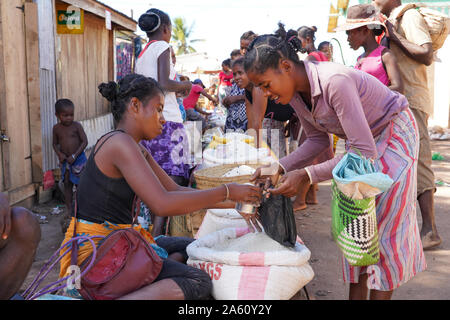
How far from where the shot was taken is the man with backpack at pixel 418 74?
149 inches

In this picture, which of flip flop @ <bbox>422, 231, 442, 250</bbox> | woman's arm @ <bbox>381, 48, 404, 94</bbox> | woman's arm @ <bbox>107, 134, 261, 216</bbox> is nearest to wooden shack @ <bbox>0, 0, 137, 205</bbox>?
woman's arm @ <bbox>107, 134, 261, 216</bbox>

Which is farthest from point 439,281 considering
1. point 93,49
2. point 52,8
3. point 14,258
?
point 93,49

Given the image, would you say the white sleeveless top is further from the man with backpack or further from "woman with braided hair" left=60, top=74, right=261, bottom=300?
the man with backpack

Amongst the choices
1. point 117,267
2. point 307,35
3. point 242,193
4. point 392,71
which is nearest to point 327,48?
point 307,35

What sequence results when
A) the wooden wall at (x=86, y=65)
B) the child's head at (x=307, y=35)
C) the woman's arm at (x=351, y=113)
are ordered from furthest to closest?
A: the wooden wall at (x=86, y=65) → the child's head at (x=307, y=35) → the woman's arm at (x=351, y=113)

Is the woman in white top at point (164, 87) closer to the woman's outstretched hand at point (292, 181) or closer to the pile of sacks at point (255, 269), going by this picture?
the pile of sacks at point (255, 269)

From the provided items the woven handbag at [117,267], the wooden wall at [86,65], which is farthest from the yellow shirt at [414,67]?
the wooden wall at [86,65]

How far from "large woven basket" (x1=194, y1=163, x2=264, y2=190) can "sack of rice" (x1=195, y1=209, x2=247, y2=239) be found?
0.37 metres

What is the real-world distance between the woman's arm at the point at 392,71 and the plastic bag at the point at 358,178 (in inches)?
58.8

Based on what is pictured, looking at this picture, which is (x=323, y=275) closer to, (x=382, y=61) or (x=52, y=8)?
(x=382, y=61)

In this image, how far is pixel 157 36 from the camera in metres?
4.01

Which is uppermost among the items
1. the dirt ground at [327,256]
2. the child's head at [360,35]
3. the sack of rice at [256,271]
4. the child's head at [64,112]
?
the child's head at [360,35]

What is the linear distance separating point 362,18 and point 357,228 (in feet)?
6.48

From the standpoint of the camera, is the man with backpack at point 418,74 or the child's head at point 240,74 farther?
the child's head at point 240,74
